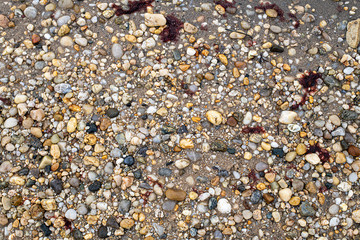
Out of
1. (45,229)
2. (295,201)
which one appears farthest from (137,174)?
(295,201)

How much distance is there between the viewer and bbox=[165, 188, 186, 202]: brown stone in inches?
121

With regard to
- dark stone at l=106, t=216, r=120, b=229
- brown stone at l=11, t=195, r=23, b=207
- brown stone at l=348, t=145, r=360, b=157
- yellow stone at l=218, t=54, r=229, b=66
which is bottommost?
dark stone at l=106, t=216, r=120, b=229

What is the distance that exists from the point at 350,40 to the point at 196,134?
1997 mm

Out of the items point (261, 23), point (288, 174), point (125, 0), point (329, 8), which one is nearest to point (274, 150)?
point (288, 174)

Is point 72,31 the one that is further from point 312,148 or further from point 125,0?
point 312,148

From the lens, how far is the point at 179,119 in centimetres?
330

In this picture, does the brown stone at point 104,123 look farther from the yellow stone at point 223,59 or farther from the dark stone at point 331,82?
the dark stone at point 331,82

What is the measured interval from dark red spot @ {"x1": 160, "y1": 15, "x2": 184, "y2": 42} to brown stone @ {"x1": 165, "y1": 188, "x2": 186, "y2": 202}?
1.61 metres

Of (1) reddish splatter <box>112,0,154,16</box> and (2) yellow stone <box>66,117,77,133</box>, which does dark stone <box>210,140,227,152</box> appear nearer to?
(2) yellow stone <box>66,117,77,133</box>

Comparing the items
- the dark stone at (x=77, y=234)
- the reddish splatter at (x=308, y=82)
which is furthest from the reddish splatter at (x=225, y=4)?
the dark stone at (x=77, y=234)

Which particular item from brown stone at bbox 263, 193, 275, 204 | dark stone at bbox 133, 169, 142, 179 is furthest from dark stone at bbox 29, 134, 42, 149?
brown stone at bbox 263, 193, 275, 204

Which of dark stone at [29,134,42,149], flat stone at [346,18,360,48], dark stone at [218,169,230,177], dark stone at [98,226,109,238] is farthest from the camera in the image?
flat stone at [346,18,360,48]

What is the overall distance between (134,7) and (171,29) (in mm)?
492

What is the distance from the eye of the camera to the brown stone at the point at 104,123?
327 centimetres
